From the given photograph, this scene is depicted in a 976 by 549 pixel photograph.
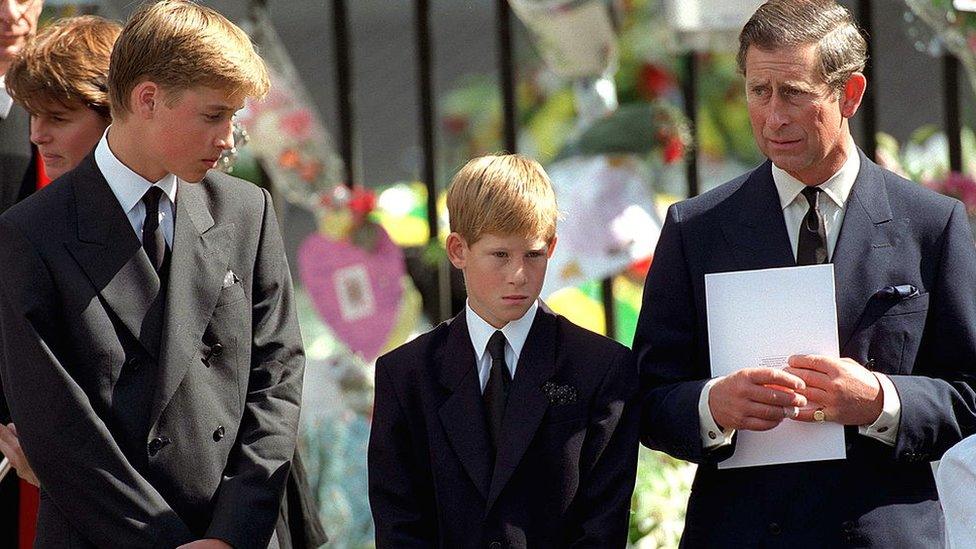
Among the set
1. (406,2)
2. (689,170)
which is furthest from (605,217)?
(406,2)

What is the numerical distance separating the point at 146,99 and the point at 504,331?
28.7 inches

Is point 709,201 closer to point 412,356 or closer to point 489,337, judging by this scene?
point 489,337

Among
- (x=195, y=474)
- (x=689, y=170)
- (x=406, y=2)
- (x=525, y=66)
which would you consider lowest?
(x=195, y=474)

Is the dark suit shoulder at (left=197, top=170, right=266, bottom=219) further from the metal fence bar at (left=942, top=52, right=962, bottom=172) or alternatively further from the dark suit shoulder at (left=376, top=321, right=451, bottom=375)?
the metal fence bar at (left=942, top=52, right=962, bottom=172)

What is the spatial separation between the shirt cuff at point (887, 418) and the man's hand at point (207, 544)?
1.06 meters

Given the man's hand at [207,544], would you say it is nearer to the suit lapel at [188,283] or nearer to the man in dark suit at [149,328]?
the man in dark suit at [149,328]

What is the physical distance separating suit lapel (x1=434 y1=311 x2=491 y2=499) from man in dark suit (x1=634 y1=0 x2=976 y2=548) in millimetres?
292

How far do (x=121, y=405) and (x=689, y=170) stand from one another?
8.04ft

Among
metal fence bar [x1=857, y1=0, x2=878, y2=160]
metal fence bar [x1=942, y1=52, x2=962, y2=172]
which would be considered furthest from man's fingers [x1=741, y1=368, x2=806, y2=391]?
metal fence bar [x1=942, y1=52, x2=962, y2=172]

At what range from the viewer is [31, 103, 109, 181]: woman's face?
9.01 ft

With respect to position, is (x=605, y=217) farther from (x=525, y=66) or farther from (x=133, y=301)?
(x=525, y=66)

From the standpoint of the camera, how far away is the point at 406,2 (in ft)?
26.7

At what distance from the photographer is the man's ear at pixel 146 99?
241 cm

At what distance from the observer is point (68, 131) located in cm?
275
